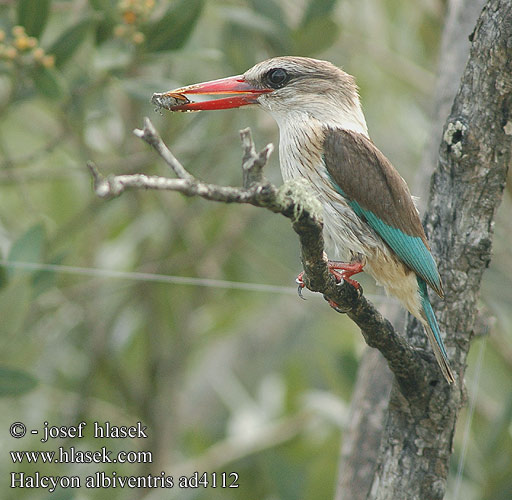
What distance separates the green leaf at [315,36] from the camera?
11.2 ft

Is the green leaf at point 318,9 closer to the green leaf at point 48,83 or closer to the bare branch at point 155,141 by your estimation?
the green leaf at point 48,83

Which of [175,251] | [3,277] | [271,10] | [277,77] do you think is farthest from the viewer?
[175,251]

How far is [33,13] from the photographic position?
114 inches

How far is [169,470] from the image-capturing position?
4.10 m

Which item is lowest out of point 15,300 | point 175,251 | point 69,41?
point 175,251

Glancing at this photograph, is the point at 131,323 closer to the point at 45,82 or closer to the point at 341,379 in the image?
the point at 341,379

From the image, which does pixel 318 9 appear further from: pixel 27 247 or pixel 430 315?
pixel 430 315

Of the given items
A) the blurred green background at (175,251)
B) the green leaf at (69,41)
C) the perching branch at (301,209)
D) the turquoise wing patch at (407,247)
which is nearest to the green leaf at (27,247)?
the blurred green background at (175,251)

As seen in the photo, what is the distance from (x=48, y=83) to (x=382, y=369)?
5.00 ft

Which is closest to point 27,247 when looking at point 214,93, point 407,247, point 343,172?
point 214,93

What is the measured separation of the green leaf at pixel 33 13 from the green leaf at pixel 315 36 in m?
1.06

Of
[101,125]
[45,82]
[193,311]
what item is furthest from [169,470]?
[45,82]

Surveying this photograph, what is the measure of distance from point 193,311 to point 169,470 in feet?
2.73

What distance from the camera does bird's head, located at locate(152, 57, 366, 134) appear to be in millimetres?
2475
